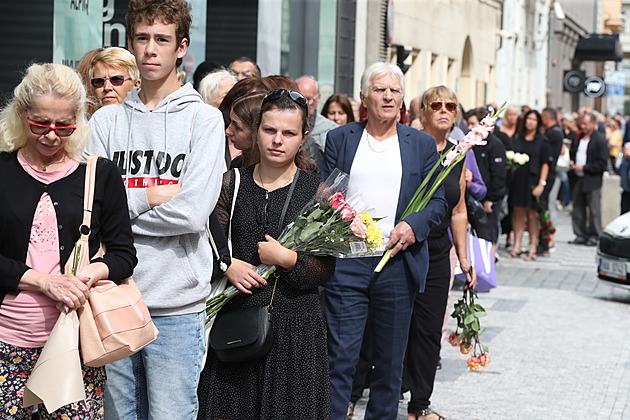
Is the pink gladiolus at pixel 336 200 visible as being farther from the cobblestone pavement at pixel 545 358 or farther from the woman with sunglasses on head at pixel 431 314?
the cobblestone pavement at pixel 545 358

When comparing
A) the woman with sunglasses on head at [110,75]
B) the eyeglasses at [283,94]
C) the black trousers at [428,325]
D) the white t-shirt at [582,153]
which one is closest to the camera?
the eyeglasses at [283,94]

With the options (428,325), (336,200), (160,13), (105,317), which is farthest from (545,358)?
(105,317)

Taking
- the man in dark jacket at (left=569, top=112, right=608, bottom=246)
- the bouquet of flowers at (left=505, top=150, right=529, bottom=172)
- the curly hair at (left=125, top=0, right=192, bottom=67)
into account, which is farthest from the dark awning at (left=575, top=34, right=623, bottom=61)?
the curly hair at (left=125, top=0, right=192, bottom=67)

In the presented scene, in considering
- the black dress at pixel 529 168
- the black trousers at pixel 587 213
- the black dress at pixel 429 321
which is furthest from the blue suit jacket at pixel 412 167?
the black trousers at pixel 587 213

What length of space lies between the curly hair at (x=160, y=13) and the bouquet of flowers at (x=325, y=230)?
916 millimetres

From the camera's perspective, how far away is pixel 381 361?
612cm

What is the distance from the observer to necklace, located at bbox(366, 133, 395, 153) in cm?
611

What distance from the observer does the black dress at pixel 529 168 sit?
16.5 m

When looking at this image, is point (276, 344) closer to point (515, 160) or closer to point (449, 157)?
point (449, 157)

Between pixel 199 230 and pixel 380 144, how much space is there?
196 cm

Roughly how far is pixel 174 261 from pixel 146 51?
31.6 inches

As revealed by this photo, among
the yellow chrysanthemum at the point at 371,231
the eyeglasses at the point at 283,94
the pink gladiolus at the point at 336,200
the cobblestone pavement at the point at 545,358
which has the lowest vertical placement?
the cobblestone pavement at the point at 545,358

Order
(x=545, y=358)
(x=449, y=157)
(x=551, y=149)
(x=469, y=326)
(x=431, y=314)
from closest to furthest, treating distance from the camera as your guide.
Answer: (x=449, y=157), (x=431, y=314), (x=469, y=326), (x=545, y=358), (x=551, y=149)

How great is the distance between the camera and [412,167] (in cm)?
611
